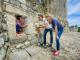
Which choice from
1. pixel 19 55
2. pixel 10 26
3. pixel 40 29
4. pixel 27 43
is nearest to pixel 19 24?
pixel 27 43

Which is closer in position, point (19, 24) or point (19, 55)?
point (19, 55)

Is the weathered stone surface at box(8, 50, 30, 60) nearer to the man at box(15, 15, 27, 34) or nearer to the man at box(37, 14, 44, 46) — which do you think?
the man at box(15, 15, 27, 34)

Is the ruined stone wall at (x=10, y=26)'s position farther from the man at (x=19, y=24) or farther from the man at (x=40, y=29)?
the man at (x=40, y=29)

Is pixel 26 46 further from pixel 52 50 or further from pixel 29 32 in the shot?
pixel 52 50

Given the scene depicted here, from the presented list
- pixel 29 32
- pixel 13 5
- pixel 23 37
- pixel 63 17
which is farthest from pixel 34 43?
pixel 63 17

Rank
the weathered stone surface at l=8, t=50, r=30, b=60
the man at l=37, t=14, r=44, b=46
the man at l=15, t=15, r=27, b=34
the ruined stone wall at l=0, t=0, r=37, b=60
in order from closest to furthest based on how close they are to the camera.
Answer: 1. the ruined stone wall at l=0, t=0, r=37, b=60
2. the weathered stone surface at l=8, t=50, r=30, b=60
3. the man at l=15, t=15, r=27, b=34
4. the man at l=37, t=14, r=44, b=46

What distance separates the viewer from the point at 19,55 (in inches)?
160

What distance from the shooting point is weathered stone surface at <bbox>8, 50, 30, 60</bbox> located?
3.91 metres

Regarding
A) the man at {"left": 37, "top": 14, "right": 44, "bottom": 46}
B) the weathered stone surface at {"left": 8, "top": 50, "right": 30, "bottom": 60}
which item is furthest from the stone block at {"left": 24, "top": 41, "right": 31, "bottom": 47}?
the man at {"left": 37, "top": 14, "right": 44, "bottom": 46}

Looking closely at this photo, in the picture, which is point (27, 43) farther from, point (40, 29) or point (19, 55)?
point (40, 29)

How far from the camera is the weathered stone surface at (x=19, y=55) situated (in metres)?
3.91

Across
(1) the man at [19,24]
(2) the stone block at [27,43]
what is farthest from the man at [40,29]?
(1) the man at [19,24]

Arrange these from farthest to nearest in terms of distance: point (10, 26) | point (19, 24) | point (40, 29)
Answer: point (40, 29) → point (19, 24) → point (10, 26)

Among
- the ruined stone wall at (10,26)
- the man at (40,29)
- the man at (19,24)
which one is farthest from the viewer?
the man at (40,29)
